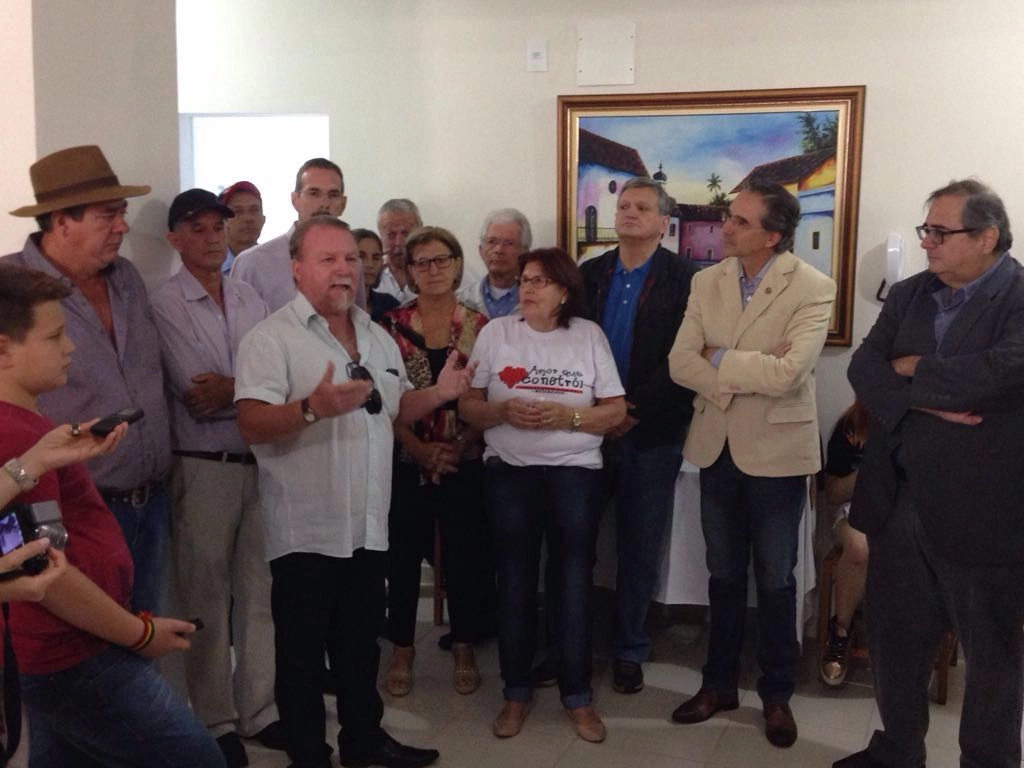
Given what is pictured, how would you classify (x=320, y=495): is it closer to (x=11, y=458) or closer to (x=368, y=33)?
(x=11, y=458)

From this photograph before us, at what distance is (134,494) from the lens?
8.54ft

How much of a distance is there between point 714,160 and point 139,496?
9.37 ft

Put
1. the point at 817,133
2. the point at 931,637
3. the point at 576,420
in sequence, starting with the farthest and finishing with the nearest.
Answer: the point at 817,133 → the point at 576,420 → the point at 931,637

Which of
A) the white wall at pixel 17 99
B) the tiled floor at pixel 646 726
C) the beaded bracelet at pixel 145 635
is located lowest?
the tiled floor at pixel 646 726

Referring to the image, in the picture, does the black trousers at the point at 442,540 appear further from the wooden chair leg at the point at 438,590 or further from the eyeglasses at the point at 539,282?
the eyeglasses at the point at 539,282

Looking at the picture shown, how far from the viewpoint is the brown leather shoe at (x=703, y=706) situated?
Result: 328 centimetres

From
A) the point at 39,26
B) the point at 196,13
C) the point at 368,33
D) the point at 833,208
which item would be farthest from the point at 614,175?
the point at 39,26

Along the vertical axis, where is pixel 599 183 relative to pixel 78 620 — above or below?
above

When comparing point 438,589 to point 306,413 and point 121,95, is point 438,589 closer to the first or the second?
point 306,413

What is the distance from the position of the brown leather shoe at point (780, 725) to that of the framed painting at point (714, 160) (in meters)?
1.70

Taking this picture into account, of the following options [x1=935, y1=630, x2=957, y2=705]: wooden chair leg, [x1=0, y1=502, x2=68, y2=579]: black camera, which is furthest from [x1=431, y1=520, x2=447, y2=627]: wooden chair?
[x1=0, y1=502, x2=68, y2=579]: black camera

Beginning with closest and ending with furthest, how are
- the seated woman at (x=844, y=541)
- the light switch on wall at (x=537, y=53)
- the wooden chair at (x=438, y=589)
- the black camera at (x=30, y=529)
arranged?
the black camera at (x=30, y=529)
the seated woman at (x=844, y=541)
the wooden chair at (x=438, y=589)
the light switch on wall at (x=537, y=53)

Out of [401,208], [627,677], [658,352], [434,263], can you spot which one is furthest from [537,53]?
[627,677]

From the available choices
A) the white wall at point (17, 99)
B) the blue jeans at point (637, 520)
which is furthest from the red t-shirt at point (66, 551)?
the blue jeans at point (637, 520)
